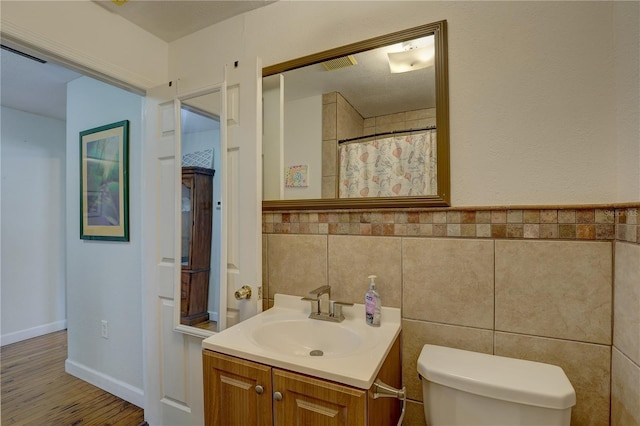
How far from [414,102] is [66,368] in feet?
10.6

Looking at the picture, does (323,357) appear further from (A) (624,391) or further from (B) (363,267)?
(A) (624,391)

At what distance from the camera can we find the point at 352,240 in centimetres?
130

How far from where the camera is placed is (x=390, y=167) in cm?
124

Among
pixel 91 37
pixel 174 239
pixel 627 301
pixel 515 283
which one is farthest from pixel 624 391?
pixel 91 37

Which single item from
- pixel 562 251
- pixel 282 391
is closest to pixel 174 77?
pixel 282 391

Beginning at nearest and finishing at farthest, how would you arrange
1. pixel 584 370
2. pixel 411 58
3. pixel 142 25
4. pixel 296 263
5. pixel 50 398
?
1. pixel 584 370
2. pixel 411 58
3. pixel 296 263
4. pixel 142 25
5. pixel 50 398

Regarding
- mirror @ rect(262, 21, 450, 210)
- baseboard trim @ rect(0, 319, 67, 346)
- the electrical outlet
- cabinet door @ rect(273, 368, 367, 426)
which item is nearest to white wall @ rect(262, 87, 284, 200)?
mirror @ rect(262, 21, 450, 210)

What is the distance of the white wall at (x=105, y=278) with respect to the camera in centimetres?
200

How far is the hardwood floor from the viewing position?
184cm

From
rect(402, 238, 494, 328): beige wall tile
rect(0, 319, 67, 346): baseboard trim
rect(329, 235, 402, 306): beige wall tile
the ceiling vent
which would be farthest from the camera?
rect(0, 319, 67, 346): baseboard trim

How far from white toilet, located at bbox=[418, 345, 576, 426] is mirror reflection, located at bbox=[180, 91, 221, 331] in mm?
1069

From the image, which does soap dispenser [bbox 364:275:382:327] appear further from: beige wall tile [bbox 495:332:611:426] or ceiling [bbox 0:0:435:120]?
ceiling [bbox 0:0:435:120]

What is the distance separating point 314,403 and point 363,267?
0.57m

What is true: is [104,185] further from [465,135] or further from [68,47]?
[465,135]
